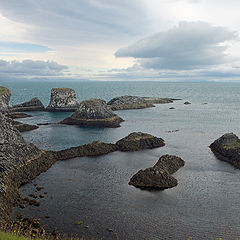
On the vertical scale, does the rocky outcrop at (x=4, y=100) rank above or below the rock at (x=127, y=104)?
above

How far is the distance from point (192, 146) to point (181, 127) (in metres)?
31.0

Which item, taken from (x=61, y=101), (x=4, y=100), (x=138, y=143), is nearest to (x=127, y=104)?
(x=61, y=101)

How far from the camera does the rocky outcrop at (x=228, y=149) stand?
62438 millimetres

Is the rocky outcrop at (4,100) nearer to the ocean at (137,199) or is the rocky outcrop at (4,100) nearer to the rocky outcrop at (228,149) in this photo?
the ocean at (137,199)

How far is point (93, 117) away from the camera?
381ft

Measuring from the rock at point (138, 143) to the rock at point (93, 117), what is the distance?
110 ft

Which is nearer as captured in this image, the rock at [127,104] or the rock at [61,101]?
the rock at [61,101]

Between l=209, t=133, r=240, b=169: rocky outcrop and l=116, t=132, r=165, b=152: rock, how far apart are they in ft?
52.1

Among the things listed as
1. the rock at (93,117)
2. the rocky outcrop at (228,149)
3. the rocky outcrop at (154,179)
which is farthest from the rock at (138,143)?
the rock at (93,117)

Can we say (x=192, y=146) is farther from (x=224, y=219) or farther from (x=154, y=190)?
(x=224, y=219)

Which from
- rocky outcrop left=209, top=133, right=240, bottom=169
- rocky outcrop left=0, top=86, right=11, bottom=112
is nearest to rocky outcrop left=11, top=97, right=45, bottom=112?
rocky outcrop left=0, top=86, right=11, bottom=112

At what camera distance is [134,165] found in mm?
60312

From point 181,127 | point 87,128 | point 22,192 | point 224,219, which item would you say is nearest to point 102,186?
point 22,192

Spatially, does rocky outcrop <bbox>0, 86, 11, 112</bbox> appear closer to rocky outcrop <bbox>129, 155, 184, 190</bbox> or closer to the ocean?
the ocean
